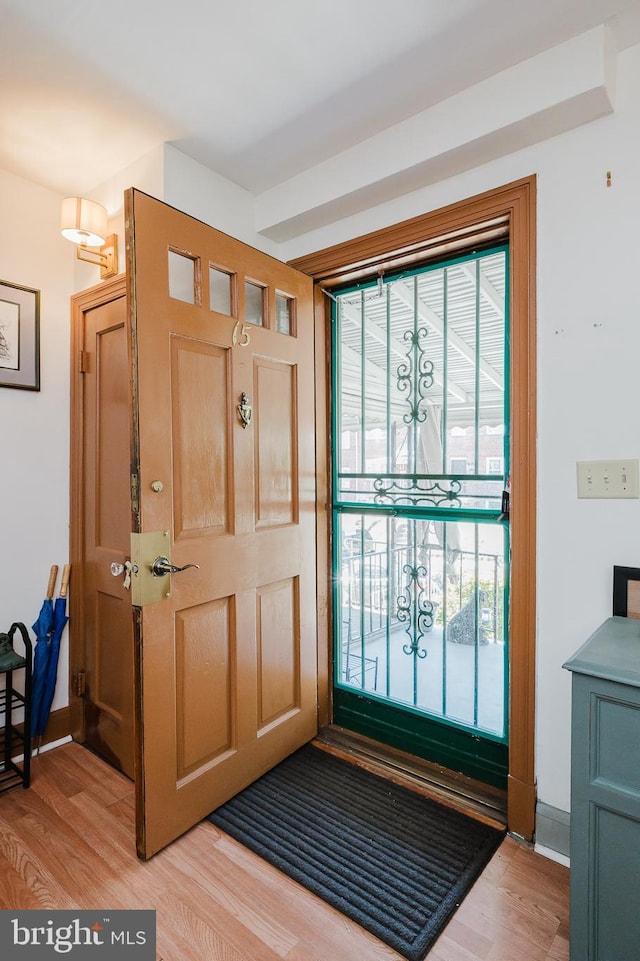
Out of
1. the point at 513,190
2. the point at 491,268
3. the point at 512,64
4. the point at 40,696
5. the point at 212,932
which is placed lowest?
the point at 212,932

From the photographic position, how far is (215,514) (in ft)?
6.13

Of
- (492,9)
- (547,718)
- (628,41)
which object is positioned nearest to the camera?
(492,9)

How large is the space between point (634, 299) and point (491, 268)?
598mm

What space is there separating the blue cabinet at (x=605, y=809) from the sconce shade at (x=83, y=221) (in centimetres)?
228

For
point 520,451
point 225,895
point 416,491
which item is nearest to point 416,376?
point 416,491

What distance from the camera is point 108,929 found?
139 cm

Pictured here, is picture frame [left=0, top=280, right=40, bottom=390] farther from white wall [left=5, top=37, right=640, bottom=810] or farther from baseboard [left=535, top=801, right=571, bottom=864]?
baseboard [left=535, top=801, right=571, bottom=864]

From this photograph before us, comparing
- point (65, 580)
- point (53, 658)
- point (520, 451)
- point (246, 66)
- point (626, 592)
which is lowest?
point (53, 658)

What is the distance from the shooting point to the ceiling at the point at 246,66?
139 centimetres

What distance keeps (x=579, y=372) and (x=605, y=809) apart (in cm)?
123

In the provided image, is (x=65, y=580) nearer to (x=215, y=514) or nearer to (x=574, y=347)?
(x=215, y=514)

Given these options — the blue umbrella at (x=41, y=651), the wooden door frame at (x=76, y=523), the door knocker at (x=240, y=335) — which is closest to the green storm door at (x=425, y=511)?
the door knocker at (x=240, y=335)

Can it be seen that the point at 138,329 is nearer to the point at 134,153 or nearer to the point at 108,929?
the point at 134,153

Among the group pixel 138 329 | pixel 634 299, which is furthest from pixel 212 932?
pixel 634 299
